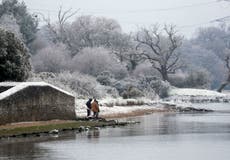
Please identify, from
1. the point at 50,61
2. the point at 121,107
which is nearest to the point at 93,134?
the point at 121,107

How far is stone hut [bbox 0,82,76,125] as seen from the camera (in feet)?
119

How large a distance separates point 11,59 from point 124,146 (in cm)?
1767

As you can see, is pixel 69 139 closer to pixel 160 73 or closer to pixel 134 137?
pixel 134 137

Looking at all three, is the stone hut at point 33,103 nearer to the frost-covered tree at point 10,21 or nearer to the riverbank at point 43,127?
the riverbank at point 43,127

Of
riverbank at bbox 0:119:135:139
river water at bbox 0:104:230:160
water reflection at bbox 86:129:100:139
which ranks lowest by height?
river water at bbox 0:104:230:160

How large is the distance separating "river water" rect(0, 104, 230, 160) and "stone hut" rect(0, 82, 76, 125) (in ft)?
11.6

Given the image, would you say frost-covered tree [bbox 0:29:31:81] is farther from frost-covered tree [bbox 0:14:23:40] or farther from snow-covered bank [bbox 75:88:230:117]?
frost-covered tree [bbox 0:14:23:40]

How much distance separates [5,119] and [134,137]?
7396 millimetres

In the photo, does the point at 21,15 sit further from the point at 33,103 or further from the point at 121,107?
the point at 33,103

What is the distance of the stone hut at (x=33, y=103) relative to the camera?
119 feet

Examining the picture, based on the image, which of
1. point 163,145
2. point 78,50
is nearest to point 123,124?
point 163,145

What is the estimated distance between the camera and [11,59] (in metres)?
43.7

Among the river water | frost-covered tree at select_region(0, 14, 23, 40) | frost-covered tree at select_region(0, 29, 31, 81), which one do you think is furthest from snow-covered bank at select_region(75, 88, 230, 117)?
frost-covered tree at select_region(0, 14, 23, 40)

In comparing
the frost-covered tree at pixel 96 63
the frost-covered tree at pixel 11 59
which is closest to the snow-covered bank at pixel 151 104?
the frost-covered tree at pixel 11 59
